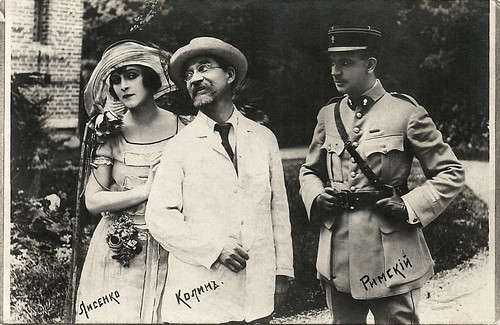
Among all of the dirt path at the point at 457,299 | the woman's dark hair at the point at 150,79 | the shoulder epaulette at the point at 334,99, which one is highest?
the woman's dark hair at the point at 150,79

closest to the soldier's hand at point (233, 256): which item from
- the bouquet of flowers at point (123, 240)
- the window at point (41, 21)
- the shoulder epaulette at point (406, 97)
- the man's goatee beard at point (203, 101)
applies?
the bouquet of flowers at point (123, 240)

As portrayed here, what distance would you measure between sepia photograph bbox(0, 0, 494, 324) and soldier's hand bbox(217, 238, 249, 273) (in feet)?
0.06

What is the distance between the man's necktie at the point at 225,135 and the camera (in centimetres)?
570

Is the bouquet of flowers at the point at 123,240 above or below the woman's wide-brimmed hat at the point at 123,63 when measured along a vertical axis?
below

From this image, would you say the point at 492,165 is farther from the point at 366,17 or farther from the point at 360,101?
the point at 366,17

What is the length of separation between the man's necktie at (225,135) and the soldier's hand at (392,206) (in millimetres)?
1315

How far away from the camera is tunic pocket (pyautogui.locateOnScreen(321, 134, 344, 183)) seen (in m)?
5.62

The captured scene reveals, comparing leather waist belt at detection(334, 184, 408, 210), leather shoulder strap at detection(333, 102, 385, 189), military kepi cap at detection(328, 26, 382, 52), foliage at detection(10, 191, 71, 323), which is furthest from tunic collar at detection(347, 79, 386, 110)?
foliage at detection(10, 191, 71, 323)

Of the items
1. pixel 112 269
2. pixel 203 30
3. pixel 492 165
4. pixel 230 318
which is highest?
pixel 203 30

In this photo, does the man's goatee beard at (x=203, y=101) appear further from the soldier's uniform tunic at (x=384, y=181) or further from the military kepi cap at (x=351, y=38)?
the military kepi cap at (x=351, y=38)

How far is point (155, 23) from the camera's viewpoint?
19.1 ft

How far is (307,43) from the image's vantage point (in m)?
5.80

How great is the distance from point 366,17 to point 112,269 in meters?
3.15

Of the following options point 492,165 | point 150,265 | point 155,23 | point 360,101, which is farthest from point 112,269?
point 492,165
